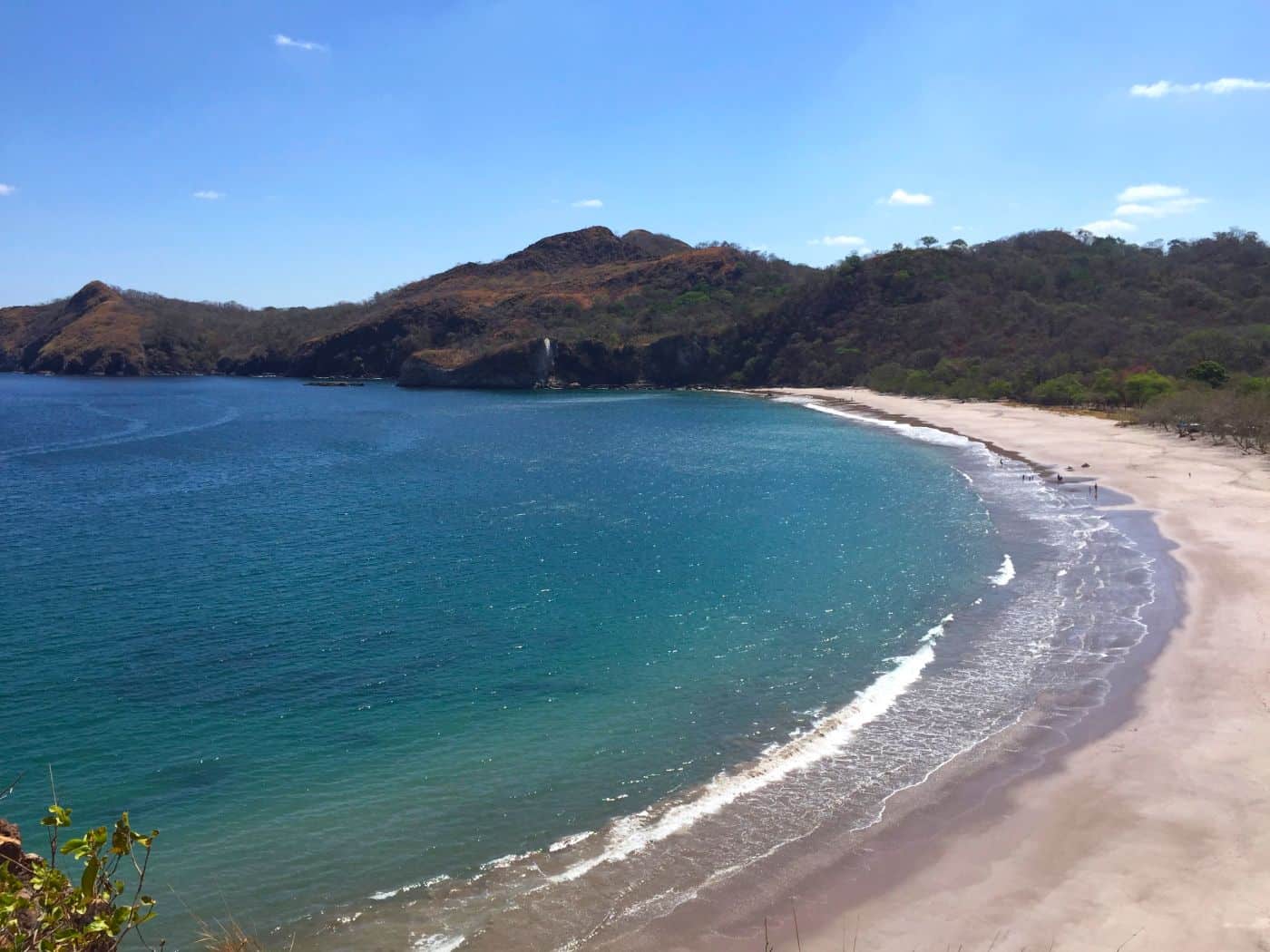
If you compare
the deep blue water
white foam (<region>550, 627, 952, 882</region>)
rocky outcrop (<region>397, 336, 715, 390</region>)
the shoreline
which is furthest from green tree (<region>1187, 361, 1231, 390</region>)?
rocky outcrop (<region>397, 336, 715, 390</region>)

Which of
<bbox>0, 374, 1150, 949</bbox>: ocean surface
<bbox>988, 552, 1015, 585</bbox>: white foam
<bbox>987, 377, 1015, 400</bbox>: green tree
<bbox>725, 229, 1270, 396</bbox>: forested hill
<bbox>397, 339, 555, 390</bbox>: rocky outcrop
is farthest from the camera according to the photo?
<bbox>397, 339, 555, 390</bbox>: rocky outcrop

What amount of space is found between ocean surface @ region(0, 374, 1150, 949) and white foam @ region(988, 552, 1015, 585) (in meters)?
0.12

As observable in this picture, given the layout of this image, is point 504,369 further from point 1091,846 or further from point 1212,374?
point 1091,846

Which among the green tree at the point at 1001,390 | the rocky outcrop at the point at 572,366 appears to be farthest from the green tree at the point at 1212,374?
the rocky outcrop at the point at 572,366

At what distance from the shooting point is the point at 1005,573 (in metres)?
28.7

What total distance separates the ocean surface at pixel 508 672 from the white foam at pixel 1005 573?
0.39 feet

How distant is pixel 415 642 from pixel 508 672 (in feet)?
10.7

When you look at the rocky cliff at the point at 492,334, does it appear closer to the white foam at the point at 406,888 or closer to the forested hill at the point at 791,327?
the forested hill at the point at 791,327

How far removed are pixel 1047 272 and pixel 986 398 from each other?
3993 cm

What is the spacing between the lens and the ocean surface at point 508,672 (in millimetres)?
13383

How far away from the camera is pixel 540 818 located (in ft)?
47.9

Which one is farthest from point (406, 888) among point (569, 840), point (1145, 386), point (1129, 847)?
point (1145, 386)

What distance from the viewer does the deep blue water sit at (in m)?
14.7

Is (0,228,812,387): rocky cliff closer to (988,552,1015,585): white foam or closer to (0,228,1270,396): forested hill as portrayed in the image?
(0,228,1270,396): forested hill
